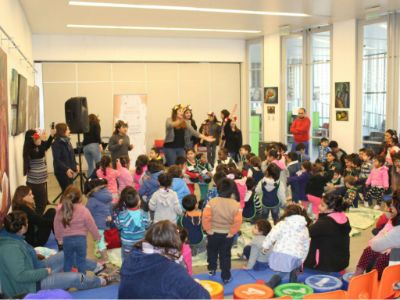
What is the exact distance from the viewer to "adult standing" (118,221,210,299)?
2.54 meters

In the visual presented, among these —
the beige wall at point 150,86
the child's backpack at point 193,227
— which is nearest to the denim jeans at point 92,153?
the beige wall at point 150,86

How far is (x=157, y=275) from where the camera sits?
2.56m

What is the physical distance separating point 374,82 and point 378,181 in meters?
3.67

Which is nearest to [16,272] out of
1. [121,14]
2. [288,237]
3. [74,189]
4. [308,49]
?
[74,189]

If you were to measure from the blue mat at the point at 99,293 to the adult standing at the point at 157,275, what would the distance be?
2.35 meters

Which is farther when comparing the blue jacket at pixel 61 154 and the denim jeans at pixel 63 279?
the blue jacket at pixel 61 154

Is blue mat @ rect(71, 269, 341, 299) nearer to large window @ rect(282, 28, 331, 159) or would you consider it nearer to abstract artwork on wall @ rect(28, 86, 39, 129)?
abstract artwork on wall @ rect(28, 86, 39, 129)

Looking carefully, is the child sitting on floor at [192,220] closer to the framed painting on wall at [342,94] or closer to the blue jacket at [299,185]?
the blue jacket at [299,185]

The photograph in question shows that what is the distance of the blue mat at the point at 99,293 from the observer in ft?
16.0

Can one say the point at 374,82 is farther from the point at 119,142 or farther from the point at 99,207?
the point at 99,207

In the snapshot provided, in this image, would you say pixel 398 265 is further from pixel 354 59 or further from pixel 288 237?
pixel 354 59

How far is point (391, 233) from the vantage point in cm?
437

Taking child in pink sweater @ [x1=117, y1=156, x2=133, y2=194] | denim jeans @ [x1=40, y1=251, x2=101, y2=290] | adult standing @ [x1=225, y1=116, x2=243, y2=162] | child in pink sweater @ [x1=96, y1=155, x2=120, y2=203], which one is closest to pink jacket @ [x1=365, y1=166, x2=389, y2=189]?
adult standing @ [x1=225, y1=116, x2=243, y2=162]

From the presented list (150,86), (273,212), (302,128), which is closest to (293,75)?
(302,128)
